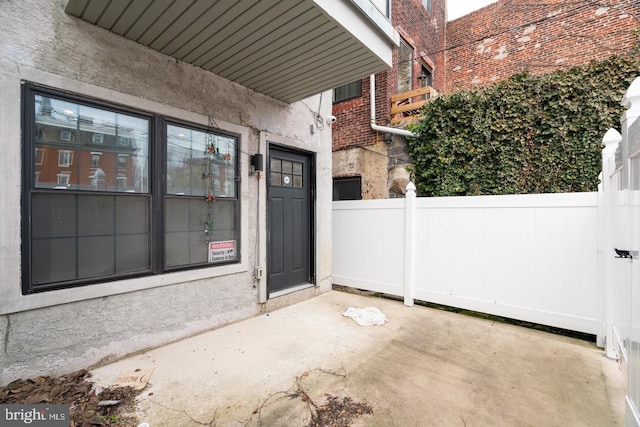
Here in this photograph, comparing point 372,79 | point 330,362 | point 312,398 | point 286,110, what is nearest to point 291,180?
point 286,110

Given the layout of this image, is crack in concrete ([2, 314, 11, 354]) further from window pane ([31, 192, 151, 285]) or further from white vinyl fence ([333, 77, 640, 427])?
white vinyl fence ([333, 77, 640, 427])

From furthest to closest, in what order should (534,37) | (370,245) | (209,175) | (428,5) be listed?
(428,5)
(534,37)
(370,245)
(209,175)

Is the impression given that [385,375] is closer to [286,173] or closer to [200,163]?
[200,163]

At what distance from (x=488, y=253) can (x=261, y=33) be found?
3.74 m

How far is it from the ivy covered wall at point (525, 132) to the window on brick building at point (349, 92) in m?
2.17

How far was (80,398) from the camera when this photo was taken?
6.92 feet

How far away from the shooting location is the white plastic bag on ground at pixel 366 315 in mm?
3637

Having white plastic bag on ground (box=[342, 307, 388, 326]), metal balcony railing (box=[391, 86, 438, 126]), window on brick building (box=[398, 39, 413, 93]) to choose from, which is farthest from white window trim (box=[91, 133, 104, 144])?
window on brick building (box=[398, 39, 413, 93])

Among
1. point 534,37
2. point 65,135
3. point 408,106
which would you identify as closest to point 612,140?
point 408,106

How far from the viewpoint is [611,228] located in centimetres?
285

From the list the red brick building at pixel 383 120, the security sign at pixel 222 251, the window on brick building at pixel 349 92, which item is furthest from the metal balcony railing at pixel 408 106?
A: the security sign at pixel 222 251

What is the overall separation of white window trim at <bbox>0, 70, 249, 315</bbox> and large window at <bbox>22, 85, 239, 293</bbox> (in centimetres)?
7

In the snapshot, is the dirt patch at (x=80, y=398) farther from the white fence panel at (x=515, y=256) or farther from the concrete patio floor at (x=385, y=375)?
the white fence panel at (x=515, y=256)

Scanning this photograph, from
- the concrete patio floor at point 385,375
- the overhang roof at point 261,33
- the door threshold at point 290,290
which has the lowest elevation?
the concrete patio floor at point 385,375
